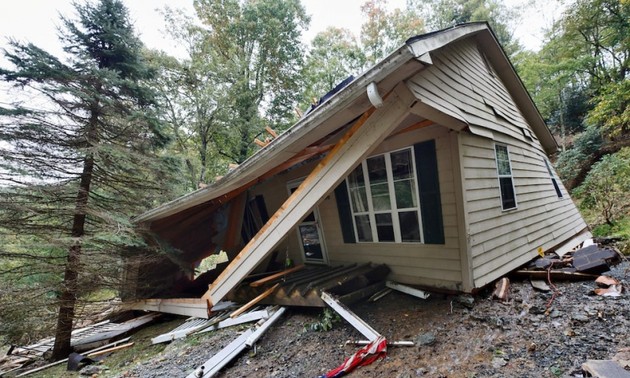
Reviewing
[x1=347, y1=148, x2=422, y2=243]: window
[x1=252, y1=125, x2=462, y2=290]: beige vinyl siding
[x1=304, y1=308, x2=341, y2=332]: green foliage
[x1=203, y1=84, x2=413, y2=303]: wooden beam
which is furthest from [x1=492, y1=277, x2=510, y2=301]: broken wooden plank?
[x1=203, y1=84, x2=413, y2=303]: wooden beam

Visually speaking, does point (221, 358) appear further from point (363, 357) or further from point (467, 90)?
point (467, 90)

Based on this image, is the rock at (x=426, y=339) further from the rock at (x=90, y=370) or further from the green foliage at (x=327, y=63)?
the green foliage at (x=327, y=63)

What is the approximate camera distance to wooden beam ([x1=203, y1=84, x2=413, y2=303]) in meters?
2.73

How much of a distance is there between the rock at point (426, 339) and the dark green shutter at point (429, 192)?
1344 millimetres

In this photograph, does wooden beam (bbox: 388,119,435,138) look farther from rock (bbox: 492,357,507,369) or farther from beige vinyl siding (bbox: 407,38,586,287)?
rock (bbox: 492,357,507,369)

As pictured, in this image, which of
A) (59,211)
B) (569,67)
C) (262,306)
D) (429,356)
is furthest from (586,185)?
(59,211)

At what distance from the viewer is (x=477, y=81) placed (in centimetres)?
491

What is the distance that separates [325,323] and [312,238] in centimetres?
244

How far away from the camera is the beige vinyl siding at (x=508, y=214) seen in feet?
12.6

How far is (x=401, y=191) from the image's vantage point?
4211 mm

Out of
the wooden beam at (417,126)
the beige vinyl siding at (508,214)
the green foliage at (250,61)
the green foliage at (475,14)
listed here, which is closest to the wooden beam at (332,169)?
the wooden beam at (417,126)

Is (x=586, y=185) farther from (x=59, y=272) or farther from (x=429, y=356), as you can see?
(x=59, y=272)

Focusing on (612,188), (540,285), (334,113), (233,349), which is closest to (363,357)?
(233,349)

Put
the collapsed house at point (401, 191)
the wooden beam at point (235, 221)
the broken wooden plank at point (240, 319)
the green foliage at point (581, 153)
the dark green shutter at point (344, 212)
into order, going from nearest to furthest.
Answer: the collapsed house at point (401, 191)
the broken wooden plank at point (240, 319)
the dark green shutter at point (344, 212)
the wooden beam at point (235, 221)
the green foliage at point (581, 153)
